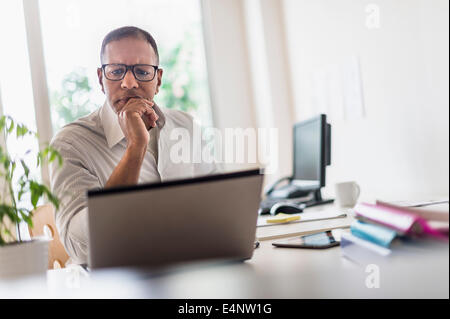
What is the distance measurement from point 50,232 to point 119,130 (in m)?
0.61

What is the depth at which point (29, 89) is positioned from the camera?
3006 millimetres

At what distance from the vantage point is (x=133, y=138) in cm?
150

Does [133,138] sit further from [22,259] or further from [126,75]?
[22,259]

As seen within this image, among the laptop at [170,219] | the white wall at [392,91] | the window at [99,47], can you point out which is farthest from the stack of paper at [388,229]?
the window at [99,47]

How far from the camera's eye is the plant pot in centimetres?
87

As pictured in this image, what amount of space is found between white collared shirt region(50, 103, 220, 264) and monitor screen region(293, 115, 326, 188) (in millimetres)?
471

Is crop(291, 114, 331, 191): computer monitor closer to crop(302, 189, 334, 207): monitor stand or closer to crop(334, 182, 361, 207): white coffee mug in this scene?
crop(302, 189, 334, 207): monitor stand

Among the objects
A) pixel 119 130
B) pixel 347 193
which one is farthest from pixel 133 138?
pixel 347 193

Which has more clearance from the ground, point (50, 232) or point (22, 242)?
point (22, 242)

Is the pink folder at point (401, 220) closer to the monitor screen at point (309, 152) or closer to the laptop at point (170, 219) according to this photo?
the laptop at point (170, 219)

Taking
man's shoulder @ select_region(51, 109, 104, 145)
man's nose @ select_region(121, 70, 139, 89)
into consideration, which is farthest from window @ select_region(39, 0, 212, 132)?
man's nose @ select_region(121, 70, 139, 89)

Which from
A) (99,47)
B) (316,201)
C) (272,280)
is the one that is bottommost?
(316,201)
